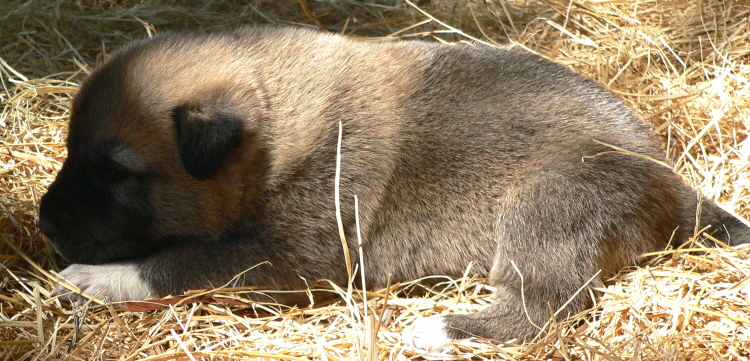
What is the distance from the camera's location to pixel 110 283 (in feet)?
12.9

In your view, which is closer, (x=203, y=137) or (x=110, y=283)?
(x=203, y=137)

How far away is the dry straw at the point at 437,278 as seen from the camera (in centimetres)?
361

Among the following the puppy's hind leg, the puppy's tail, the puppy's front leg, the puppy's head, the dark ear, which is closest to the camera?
the dark ear

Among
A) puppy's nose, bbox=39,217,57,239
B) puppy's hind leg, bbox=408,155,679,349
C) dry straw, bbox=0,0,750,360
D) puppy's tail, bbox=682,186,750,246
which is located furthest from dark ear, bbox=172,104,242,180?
puppy's tail, bbox=682,186,750,246

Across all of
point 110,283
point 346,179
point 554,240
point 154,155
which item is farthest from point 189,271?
point 554,240

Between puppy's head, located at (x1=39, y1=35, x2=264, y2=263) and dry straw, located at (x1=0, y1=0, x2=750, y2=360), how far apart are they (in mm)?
381

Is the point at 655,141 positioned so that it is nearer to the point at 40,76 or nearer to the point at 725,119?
the point at 725,119

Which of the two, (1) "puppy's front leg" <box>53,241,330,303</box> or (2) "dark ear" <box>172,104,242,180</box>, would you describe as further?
(1) "puppy's front leg" <box>53,241,330,303</box>

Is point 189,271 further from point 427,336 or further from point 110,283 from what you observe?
point 427,336

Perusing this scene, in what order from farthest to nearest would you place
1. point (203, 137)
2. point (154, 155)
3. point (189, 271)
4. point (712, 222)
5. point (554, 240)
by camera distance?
point (712, 222) → point (189, 271) → point (554, 240) → point (154, 155) → point (203, 137)

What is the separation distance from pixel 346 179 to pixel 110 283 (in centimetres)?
135

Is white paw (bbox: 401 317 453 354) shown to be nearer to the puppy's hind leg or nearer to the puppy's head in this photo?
the puppy's hind leg

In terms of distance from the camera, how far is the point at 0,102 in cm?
545

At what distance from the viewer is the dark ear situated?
360 cm
